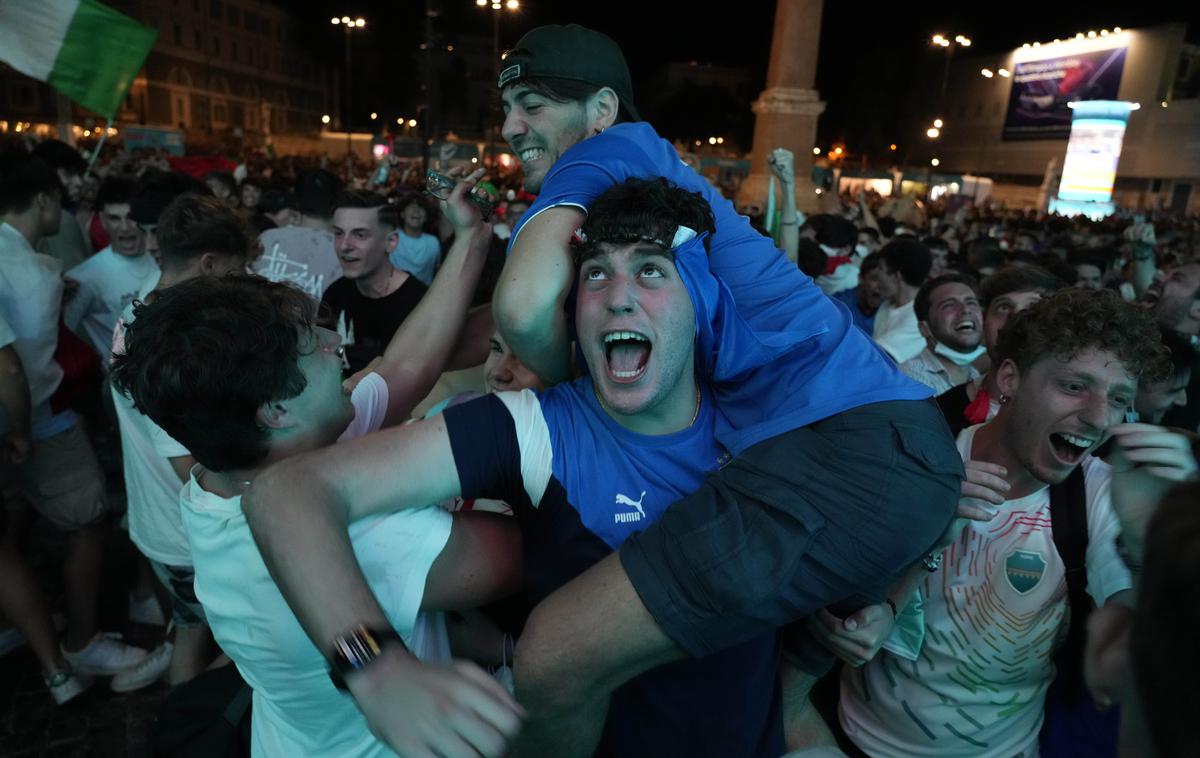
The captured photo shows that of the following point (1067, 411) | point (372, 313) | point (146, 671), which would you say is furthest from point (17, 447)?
point (1067, 411)

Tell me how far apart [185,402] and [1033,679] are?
2392 mm

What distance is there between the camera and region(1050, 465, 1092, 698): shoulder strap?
A: 2.10 metres

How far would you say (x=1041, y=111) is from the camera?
50188 mm

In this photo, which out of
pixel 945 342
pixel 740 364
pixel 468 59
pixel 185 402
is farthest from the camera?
pixel 468 59

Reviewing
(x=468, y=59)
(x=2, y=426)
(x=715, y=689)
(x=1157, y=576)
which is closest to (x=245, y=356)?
(x=715, y=689)

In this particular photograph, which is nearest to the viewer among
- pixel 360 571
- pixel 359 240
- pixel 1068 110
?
pixel 360 571

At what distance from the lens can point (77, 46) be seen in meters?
5.92

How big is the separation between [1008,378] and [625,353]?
4.69ft

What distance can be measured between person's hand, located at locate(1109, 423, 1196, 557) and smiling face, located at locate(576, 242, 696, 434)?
0.95m

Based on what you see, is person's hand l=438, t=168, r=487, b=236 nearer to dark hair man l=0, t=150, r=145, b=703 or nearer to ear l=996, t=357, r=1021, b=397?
ear l=996, t=357, r=1021, b=397

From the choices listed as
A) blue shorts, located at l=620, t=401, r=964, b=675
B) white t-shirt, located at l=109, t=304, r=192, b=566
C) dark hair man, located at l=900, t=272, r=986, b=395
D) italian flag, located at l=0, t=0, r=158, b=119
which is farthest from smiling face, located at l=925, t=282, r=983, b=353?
italian flag, located at l=0, t=0, r=158, b=119

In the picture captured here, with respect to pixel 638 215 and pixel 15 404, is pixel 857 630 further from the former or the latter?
pixel 15 404

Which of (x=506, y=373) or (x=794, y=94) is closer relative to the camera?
(x=506, y=373)

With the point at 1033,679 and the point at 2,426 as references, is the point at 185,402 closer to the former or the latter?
the point at 1033,679
